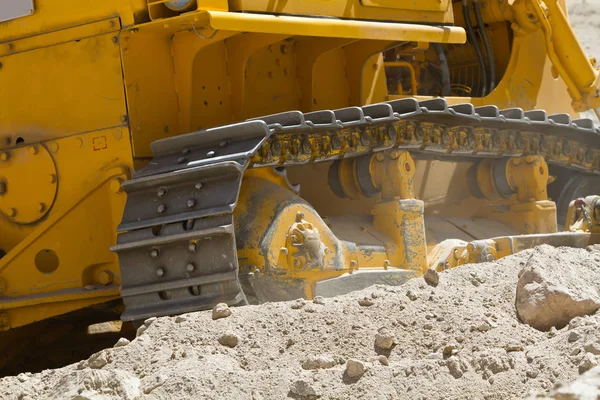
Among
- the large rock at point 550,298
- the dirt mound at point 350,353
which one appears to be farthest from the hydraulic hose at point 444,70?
the large rock at point 550,298

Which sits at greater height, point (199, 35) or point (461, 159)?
point (199, 35)

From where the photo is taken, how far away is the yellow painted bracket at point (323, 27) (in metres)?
6.63

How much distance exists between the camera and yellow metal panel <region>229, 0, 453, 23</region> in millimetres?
7008

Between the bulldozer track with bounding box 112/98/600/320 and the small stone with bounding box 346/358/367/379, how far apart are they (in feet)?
4.69

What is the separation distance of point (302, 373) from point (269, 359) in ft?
1.10

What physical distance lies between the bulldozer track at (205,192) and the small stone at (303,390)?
1.45 meters

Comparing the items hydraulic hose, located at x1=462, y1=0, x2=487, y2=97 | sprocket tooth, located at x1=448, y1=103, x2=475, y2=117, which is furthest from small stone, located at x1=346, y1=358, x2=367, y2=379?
hydraulic hose, located at x1=462, y1=0, x2=487, y2=97

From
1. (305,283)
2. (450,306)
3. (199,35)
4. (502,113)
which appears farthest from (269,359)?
(502,113)

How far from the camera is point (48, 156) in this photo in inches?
284

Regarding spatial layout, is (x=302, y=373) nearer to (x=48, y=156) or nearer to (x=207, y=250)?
(x=207, y=250)

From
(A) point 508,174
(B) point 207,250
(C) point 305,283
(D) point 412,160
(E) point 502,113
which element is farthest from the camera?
(A) point 508,174

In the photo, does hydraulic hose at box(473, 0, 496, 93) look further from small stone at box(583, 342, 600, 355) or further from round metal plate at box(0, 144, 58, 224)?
small stone at box(583, 342, 600, 355)

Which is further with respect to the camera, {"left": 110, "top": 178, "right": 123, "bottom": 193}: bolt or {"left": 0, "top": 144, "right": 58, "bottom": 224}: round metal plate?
{"left": 0, "top": 144, "right": 58, "bottom": 224}: round metal plate

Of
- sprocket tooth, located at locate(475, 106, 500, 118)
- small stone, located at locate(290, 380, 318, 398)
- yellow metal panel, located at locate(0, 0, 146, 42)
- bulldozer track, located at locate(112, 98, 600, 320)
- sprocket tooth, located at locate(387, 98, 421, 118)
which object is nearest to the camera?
small stone, located at locate(290, 380, 318, 398)
